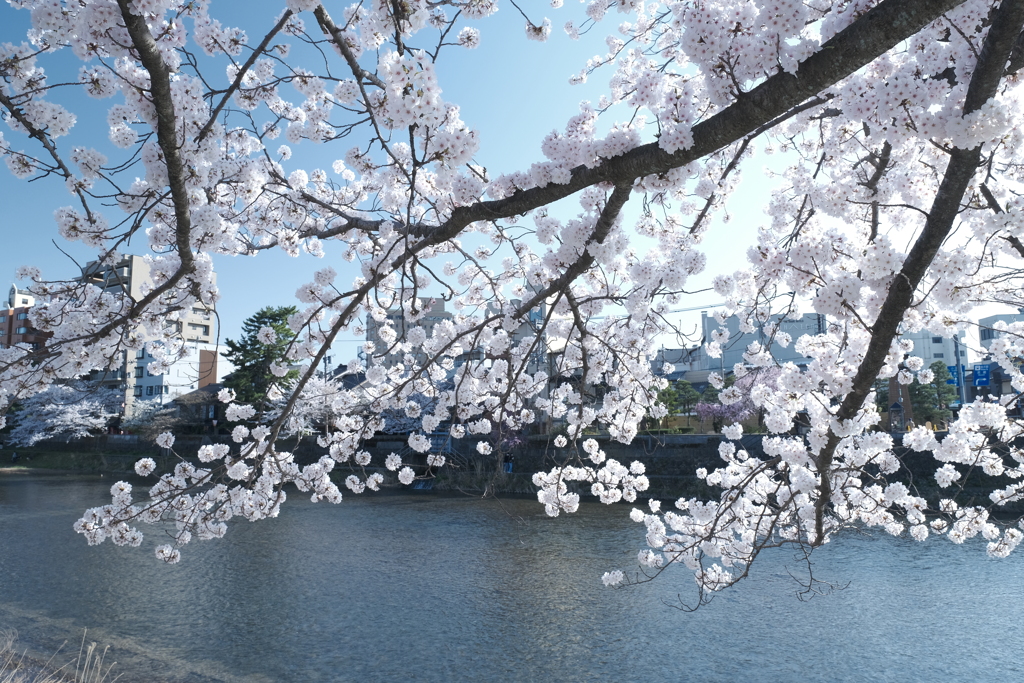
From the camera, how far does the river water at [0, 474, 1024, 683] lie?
659 centimetres

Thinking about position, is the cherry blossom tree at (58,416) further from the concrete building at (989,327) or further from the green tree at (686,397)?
the concrete building at (989,327)

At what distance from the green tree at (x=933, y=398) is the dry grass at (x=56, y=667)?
19739 millimetres

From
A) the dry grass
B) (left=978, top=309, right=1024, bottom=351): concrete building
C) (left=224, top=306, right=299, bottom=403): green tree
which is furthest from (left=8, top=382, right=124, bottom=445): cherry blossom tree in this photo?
(left=978, top=309, right=1024, bottom=351): concrete building

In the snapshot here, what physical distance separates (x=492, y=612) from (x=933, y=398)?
17.8 m

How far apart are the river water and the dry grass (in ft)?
0.83

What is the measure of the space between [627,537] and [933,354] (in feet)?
97.9

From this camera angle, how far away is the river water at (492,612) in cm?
659

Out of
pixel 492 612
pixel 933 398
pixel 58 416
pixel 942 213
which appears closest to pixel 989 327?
pixel 942 213

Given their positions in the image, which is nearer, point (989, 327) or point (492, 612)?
point (989, 327)

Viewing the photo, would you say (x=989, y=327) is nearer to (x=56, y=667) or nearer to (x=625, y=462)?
(x=56, y=667)

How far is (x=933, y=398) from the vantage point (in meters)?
19.5

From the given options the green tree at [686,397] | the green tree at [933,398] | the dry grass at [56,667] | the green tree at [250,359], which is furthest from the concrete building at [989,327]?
the green tree at [250,359]

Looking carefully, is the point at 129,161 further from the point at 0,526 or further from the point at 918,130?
the point at 0,526

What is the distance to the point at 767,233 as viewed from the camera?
11.8ft
